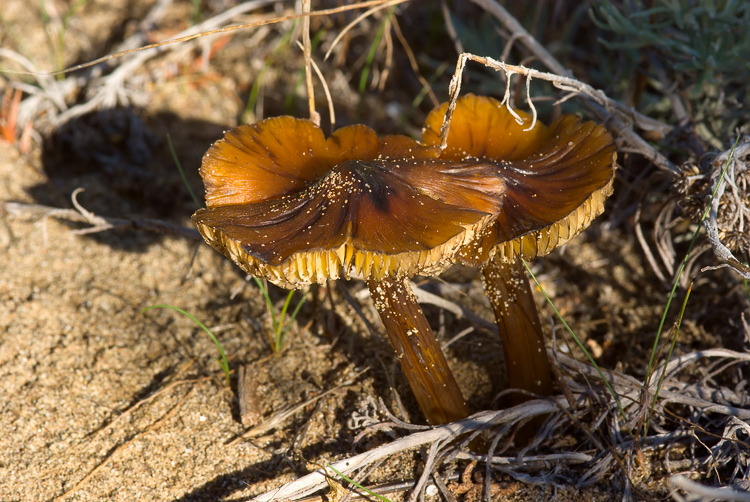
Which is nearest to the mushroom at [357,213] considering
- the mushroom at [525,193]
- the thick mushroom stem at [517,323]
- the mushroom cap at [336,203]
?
the mushroom cap at [336,203]

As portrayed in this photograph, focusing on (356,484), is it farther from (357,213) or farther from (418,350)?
(357,213)

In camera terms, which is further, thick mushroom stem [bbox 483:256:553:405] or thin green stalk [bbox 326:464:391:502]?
thick mushroom stem [bbox 483:256:553:405]

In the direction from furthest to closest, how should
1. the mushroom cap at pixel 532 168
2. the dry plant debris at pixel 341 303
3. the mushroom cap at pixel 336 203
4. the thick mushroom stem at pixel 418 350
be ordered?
1. the dry plant debris at pixel 341 303
2. the thick mushroom stem at pixel 418 350
3. the mushroom cap at pixel 532 168
4. the mushroom cap at pixel 336 203

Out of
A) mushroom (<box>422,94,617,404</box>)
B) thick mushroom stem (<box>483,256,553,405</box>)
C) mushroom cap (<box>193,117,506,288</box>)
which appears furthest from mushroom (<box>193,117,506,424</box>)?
thick mushroom stem (<box>483,256,553,405</box>)

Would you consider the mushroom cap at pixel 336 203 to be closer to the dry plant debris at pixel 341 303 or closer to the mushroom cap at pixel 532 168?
the mushroom cap at pixel 532 168

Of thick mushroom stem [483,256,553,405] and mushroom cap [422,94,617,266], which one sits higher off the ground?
mushroom cap [422,94,617,266]

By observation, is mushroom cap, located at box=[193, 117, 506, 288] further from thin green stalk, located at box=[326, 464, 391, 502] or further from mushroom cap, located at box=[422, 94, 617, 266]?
thin green stalk, located at box=[326, 464, 391, 502]
